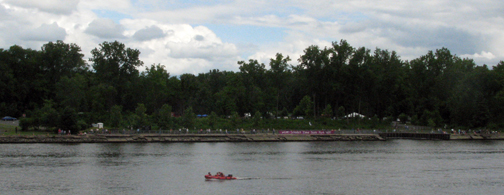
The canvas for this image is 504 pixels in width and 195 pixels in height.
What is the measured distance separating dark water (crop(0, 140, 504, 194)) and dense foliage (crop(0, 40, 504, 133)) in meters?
34.2

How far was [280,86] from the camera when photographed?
12625 centimetres

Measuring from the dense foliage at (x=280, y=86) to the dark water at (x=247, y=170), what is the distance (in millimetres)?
34233

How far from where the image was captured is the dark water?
4659 cm

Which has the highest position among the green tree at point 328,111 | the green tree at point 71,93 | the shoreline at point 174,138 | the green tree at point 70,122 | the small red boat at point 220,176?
the green tree at point 71,93

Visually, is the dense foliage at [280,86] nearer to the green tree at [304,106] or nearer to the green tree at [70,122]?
the green tree at [304,106]

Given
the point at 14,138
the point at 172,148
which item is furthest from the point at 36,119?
the point at 172,148

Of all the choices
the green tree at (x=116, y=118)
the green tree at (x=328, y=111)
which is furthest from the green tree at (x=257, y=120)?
the green tree at (x=116, y=118)

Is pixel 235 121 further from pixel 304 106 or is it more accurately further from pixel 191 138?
pixel 304 106

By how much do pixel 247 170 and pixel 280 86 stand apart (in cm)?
7008

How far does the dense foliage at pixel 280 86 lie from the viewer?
117000mm

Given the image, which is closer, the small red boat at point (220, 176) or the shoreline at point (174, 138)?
the small red boat at point (220, 176)

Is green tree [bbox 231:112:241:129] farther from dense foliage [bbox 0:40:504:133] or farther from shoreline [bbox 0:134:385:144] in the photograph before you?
shoreline [bbox 0:134:385:144]

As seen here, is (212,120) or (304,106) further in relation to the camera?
(304,106)

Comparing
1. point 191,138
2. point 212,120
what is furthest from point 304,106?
point 191,138
